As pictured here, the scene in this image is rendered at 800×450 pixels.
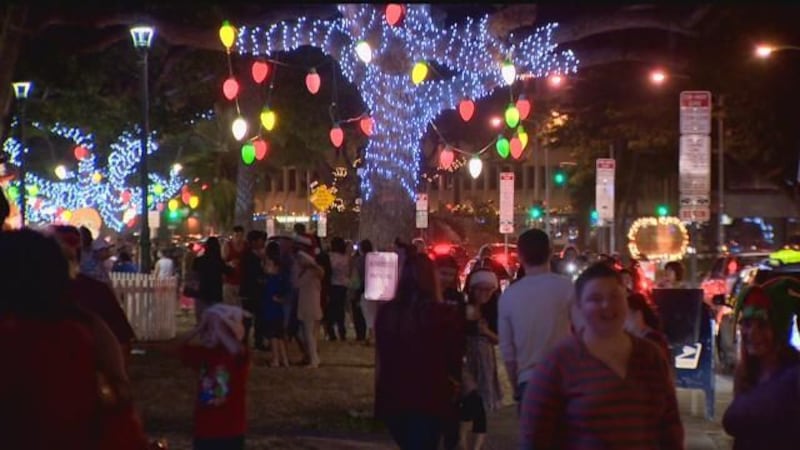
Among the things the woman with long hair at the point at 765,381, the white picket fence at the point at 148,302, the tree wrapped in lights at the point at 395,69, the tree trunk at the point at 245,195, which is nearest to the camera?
the woman with long hair at the point at 765,381

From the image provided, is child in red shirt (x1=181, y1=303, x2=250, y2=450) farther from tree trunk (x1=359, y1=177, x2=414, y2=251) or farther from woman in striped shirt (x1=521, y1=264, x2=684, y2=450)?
tree trunk (x1=359, y1=177, x2=414, y2=251)

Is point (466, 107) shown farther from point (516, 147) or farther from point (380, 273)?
point (380, 273)

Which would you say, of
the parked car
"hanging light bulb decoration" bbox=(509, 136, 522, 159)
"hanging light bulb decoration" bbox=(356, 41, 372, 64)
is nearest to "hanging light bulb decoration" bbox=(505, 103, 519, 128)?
"hanging light bulb decoration" bbox=(509, 136, 522, 159)

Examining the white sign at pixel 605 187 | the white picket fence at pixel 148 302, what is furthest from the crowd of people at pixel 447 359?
the white sign at pixel 605 187

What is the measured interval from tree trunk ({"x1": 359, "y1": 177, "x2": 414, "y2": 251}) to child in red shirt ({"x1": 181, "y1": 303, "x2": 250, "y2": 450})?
14.2 m

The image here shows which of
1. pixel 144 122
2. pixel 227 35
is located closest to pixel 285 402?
pixel 227 35

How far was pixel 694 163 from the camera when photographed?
1886cm

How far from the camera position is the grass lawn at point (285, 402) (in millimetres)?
13312

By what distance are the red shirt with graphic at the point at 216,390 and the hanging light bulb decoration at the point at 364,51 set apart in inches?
533

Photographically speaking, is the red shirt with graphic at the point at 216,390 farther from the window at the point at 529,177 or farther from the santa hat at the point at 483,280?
the window at the point at 529,177

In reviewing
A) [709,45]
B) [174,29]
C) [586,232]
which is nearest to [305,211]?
[586,232]

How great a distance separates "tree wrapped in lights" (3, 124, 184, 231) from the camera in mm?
50844

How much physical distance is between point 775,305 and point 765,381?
1.10 meters

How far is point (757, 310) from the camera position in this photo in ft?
22.3
